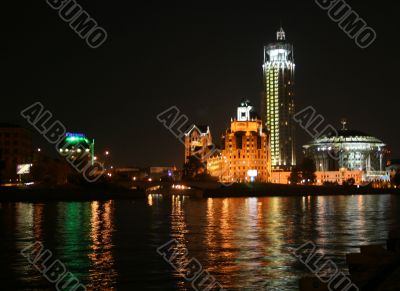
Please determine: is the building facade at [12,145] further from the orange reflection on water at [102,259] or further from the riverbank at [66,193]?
the orange reflection on water at [102,259]

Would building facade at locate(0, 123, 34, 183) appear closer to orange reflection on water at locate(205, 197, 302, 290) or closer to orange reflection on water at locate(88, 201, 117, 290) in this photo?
orange reflection on water at locate(88, 201, 117, 290)

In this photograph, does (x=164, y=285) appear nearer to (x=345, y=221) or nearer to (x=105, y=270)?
(x=105, y=270)

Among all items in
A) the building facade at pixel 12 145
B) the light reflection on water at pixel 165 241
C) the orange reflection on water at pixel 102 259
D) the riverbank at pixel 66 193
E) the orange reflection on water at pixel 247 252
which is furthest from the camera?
the building facade at pixel 12 145

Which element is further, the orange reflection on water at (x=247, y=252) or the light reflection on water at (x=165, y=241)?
the orange reflection on water at (x=247, y=252)

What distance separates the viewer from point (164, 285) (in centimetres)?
3155

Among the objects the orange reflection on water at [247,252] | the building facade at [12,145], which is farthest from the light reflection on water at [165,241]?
the building facade at [12,145]

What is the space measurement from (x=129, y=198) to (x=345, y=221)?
9441 centimetres

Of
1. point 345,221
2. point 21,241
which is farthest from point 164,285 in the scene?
point 345,221

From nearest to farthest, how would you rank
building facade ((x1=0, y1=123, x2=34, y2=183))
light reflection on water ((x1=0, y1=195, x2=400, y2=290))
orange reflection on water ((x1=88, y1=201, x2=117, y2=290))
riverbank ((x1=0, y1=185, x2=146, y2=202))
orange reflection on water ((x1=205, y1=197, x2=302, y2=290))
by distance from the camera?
orange reflection on water ((x1=88, y1=201, x2=117, y2=290)), light reflection on water ((x1=0, y1=195, x2=400, y2=290)), orange reflection on water ((x1=205, y1=197, x2=302, y2=290)), riverbank ((x1=0, y1=185, x2=146, y2=202)), building facade ((x1=0, y1=123, x2=34, y2=183))

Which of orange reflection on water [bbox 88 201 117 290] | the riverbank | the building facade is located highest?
the building facade

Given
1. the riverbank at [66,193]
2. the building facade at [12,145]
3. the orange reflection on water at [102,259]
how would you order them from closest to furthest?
the orange reflection on water at [102,259]
the riverbank at [66,193]
the building facade at [12,145]

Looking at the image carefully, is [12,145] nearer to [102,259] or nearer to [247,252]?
[102,259]

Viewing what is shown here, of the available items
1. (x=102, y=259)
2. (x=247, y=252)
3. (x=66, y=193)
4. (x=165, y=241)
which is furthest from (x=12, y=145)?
(x=247, y=252)

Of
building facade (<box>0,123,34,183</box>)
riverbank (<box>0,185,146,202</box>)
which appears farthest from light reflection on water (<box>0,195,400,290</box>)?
building facade (<box>0,123,34,183</box>)
